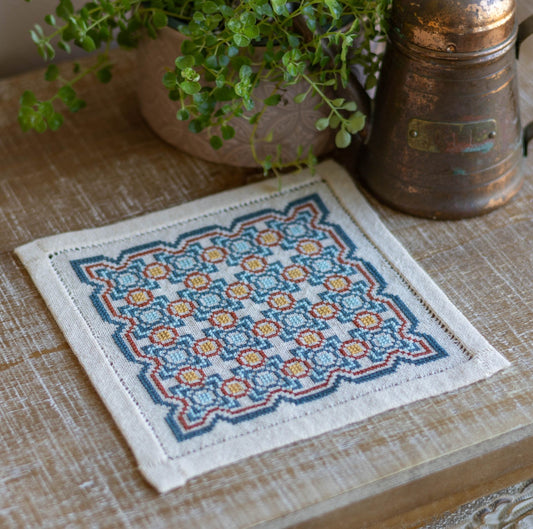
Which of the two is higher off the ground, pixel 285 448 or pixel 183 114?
pixel 183 114

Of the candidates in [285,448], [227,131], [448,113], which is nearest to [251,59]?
[227,131]

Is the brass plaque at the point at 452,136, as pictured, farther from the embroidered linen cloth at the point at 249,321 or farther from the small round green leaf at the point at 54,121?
the small round green leaf at the point at 54,121

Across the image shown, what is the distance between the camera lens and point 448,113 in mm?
768

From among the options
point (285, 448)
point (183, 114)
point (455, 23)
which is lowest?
point (285, 448)

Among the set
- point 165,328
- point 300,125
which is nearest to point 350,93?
point 300,125

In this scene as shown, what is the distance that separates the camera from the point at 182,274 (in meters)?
0.79

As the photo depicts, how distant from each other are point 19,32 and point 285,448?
67cm

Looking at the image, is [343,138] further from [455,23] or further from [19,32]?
[19,32]

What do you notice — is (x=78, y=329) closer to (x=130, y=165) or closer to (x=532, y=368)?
(x=130, y=165)

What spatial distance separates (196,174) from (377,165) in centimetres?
19

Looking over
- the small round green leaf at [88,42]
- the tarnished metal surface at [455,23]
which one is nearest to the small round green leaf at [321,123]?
the tarnished metal surface at [455,23]

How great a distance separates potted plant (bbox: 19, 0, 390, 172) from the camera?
75cm

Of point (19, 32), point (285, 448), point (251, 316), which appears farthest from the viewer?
point (19, 32)

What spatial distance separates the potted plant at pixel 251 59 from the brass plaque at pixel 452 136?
0.05 m
